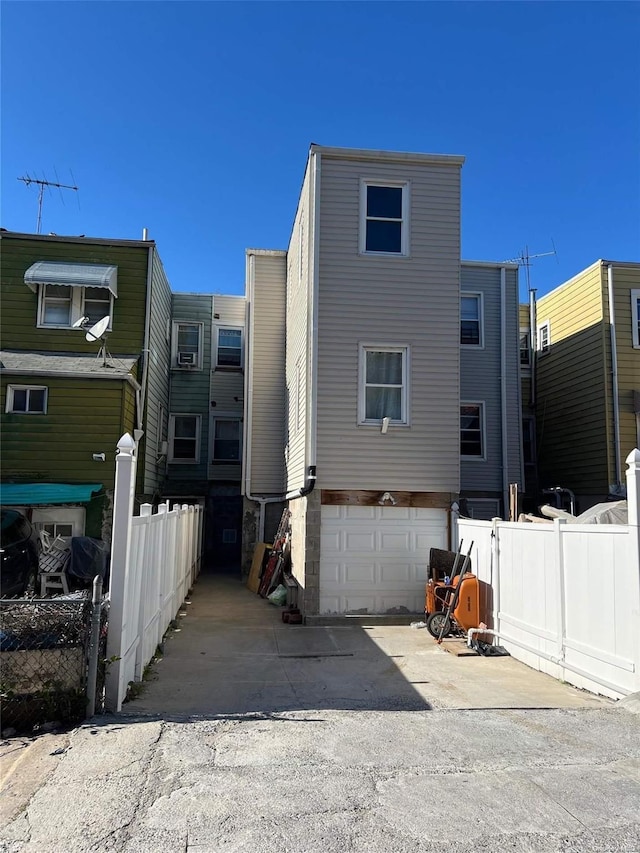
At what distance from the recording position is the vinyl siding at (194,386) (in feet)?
59.5

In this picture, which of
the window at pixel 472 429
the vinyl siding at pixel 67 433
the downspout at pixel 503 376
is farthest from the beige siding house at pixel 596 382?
the vinyl siding at pixel 67 433

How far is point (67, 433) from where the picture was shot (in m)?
12.8

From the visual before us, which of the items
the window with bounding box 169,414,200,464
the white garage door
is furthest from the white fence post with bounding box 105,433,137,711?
the window with bounding box 169,414,200,464

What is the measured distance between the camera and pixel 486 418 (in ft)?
47.8

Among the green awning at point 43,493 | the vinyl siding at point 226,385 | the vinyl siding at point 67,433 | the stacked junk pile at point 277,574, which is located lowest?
the stacked junk pile at point 277,574

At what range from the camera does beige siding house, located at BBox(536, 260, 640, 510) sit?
14.2 metres

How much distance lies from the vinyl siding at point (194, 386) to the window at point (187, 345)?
13 centimetres

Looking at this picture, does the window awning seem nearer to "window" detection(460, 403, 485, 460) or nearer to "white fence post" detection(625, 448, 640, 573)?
"window" detection(460, 403, 485, 460)

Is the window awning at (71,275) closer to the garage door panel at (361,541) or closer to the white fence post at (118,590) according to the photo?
the garage door panel at (361,541)

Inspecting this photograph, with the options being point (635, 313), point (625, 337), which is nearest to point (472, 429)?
point (625, 337)

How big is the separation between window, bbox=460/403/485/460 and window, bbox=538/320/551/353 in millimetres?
4123

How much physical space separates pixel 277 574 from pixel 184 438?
6887 millimetres

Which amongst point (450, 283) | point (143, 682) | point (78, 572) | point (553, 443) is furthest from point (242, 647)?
point (553, 443)

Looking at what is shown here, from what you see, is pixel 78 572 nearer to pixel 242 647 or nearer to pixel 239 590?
pixel 239 590
